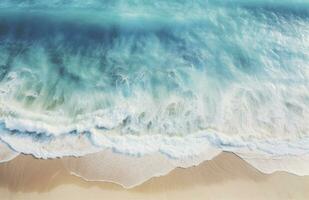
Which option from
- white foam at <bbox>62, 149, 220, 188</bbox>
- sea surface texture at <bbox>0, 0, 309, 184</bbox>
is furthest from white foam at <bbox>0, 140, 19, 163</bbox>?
white foam at <bbox>62, 149, 220, 188</bbox>

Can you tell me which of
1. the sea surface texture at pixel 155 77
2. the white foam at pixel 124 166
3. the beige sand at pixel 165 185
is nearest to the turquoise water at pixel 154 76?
the sea surface texture at pixel 155 77

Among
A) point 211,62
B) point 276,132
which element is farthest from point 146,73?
point 276,132

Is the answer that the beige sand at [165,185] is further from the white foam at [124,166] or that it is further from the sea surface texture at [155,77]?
the sea surface texture at [155,77]

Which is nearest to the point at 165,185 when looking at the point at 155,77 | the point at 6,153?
the point at 155,77

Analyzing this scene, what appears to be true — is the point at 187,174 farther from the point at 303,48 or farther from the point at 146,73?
the point at 303,48

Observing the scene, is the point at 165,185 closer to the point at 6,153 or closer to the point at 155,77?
the point at 155,77
